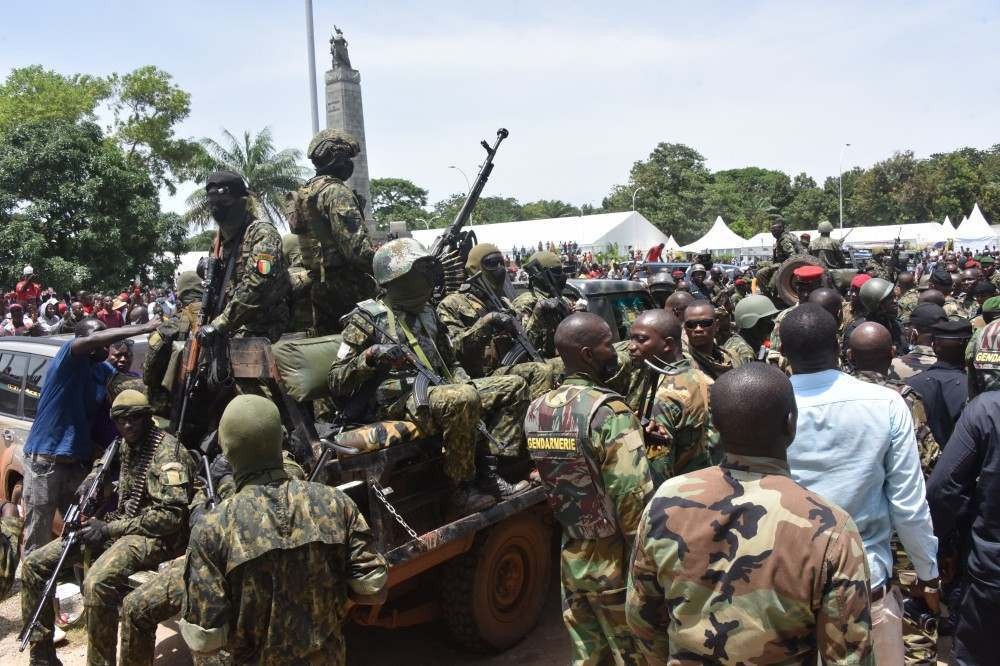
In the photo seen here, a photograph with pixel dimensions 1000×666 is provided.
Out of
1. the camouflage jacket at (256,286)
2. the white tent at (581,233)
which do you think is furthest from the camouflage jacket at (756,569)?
the white tent at (581,233)

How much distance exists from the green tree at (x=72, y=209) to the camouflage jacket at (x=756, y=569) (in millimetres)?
21752

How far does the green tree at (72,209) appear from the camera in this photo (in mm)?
20484

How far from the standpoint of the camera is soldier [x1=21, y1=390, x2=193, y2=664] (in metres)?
4.34

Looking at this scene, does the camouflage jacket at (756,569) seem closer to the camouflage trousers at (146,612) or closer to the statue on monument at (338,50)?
the camouflage trousers at (146,612)

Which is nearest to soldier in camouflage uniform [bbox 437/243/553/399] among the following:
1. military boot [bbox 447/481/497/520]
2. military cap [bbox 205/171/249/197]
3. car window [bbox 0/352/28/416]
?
military boot [bbox 447/481/497/520]

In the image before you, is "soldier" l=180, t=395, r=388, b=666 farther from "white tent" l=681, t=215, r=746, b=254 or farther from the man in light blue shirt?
"white tent" l=681, t=215, r=746, b=254

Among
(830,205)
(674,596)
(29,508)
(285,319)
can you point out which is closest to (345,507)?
(674,596)

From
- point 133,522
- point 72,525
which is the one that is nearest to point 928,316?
point 133,522

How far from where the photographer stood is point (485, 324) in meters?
5.55

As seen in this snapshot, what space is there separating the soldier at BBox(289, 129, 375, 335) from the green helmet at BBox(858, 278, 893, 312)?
4.05m

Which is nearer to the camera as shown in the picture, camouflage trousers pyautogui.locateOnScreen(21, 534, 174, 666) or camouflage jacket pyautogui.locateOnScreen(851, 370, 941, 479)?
camouflage jacket pyautogui.locateOnScreen(851, 370, 941, 479)

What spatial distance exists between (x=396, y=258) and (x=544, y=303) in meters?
1.81

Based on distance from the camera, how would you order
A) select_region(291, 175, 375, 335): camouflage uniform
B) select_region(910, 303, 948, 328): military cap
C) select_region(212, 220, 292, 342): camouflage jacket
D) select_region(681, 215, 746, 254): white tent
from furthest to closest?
select_region(681, 215, 746, 254): white tent < select_region(291, 175, 375, 335): camouflage uniform < select_region(212, 220, 292, 342): camouflage jacket < select_region(910, 303, 948, 328): military cap

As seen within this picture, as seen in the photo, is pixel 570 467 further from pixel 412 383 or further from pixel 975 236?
pixel 975 236
